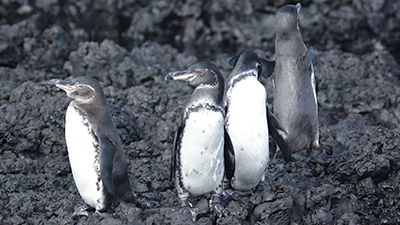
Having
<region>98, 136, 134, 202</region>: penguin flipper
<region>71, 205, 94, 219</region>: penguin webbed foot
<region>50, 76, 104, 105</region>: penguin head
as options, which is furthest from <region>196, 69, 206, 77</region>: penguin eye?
<region>71, 205, 94, 219</region>: penguin webbed foot

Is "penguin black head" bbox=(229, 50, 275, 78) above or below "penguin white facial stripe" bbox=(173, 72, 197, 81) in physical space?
below

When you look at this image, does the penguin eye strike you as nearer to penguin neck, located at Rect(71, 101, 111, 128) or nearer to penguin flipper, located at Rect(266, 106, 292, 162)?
penguin neck, located at Rect(71, 101, 111, 128)

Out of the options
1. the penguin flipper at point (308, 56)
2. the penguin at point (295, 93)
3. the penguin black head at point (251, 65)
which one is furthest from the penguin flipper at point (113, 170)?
the penguin flipper at point (308, 56)

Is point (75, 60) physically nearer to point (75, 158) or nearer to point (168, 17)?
point (168, 17)

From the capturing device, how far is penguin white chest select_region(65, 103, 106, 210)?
7.57 m

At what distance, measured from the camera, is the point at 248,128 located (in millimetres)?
8117

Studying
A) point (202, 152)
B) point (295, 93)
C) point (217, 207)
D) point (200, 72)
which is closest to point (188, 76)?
point (200, 72)

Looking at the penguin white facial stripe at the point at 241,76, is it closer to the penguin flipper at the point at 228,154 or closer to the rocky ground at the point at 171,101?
the penguin flipper at the point at 228,154

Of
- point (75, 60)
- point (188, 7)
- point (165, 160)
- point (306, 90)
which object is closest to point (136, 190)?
point (165, 160)

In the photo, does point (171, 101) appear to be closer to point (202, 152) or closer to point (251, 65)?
point (251, 65)

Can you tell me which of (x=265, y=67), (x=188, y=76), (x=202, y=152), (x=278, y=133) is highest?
(x=188, y=76)

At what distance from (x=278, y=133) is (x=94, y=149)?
2.22 metres

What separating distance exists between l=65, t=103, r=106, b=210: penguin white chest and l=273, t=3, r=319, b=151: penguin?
286 centimetres

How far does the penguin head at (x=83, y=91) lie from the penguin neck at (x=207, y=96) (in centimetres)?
84
